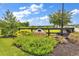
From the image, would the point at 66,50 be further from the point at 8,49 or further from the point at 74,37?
the point at 8,49

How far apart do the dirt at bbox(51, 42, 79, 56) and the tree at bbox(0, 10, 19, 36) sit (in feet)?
1.70

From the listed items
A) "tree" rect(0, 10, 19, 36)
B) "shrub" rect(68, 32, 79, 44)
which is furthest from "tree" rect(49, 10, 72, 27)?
"tree" rect(0, 10, 19, 36)

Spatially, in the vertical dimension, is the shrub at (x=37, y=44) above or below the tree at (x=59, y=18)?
below

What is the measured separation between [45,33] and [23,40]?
261 millimetres

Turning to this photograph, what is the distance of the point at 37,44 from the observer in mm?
2996

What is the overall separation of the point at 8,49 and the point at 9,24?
11.0 inches

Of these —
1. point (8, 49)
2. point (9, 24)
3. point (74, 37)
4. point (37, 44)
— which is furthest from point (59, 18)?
point (8, 49)

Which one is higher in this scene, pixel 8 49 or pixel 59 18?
pixel 59 18

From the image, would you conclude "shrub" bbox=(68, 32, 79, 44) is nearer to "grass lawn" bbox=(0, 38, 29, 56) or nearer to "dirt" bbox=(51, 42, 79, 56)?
"dirt" bbox=(51, 42, 79, 56)

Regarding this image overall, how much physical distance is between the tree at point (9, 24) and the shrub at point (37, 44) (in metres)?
0.13

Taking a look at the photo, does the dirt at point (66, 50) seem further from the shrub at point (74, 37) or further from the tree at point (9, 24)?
the tree at point (9, 24)

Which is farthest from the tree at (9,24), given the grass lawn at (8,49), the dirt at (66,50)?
the dirt at (66,50)

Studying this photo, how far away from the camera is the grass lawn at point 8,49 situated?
296 centimetres

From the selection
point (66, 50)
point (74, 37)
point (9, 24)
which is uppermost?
point (9, 24)
